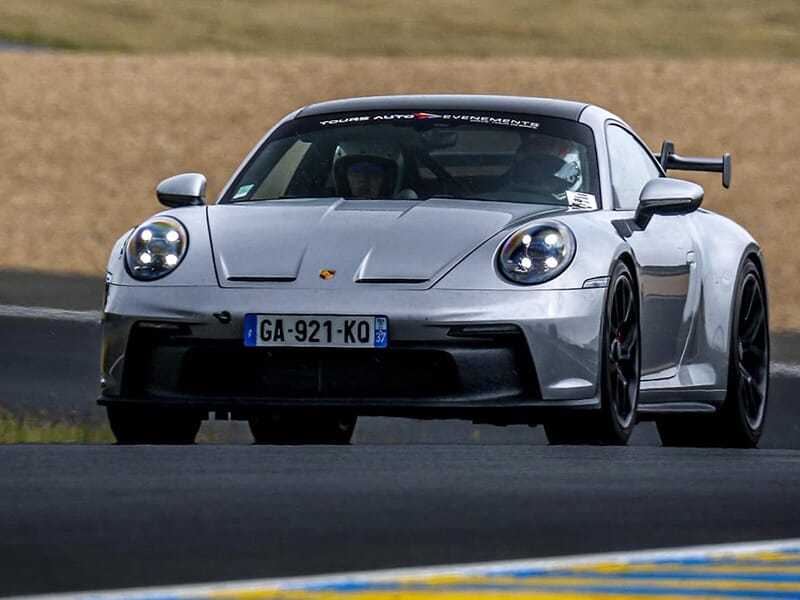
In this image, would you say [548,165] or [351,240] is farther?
[548,165]

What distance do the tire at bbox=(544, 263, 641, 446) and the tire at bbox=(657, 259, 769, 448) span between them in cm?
119

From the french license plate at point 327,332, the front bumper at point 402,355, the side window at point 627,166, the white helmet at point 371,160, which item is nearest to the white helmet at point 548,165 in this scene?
the side window at point 627,166

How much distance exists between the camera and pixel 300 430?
9492 mm

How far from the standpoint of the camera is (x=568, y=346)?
695 centimetres

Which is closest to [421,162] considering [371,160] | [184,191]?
[371,160]

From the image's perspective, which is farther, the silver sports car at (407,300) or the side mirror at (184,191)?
the side mirror at (184,191)

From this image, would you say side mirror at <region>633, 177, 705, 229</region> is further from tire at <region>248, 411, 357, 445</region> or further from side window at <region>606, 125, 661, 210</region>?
tire at <region>248, 411, 357, 445</region>

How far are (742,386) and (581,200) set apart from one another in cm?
129

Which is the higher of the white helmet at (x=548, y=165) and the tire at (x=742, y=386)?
the white helmet at (x=548, y=165)

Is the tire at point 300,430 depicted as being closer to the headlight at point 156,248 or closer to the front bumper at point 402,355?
the headlight at point 156,248

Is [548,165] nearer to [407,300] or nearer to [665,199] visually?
[665,199]

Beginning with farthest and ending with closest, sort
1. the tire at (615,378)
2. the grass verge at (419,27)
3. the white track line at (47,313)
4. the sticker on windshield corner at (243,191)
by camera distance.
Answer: the grass verge at (419,27)
the white track line at (47,313)
the sticker on windshield corner at (243,191)
the tire at (615,378)

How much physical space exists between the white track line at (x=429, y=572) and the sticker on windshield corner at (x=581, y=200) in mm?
3105

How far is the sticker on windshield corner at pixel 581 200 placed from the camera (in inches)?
307
